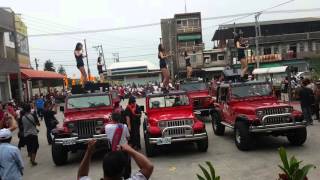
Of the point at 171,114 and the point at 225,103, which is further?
the point at 225,103

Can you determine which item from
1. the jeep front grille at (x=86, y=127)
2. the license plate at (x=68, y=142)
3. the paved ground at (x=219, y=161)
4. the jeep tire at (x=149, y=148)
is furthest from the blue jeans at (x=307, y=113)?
the license plate at (x=68, y=142)

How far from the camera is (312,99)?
1723cm

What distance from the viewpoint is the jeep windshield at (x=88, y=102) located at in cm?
1454

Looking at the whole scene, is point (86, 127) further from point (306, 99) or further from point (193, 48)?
point (193, 48)

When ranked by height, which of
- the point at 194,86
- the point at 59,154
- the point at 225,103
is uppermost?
the point at 194,86

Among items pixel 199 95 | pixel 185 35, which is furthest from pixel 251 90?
Result: pixel 185 35

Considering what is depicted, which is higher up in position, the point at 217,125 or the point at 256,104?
the point at 256,104

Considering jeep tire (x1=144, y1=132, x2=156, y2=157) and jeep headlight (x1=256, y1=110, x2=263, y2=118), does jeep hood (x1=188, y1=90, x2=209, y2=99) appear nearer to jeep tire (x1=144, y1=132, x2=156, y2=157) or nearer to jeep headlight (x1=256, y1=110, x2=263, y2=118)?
jeep tire (x1=144, y1=132, x2=156, y2=157)

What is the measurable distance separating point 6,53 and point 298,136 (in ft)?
90.5

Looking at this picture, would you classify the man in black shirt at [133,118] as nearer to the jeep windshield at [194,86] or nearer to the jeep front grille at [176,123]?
the jeep front grille at [176,123]

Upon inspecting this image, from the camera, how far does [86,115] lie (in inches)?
544

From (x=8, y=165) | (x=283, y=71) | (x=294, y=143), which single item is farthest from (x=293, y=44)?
(x=8, y=165)

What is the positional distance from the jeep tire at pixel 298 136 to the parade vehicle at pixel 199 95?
813cm

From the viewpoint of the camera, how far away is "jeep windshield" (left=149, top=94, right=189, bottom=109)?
14.4m
